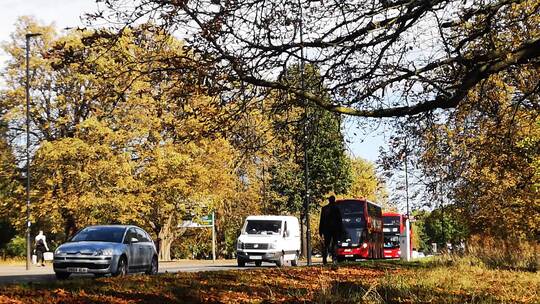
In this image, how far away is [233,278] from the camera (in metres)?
12.2

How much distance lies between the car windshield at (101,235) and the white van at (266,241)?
9.16 metres

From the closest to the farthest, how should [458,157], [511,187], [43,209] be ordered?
[458,157] < [511,187] < [43,209]

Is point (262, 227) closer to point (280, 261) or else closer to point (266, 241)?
point (266, 241)

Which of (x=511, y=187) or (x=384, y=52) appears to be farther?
(x=511, y=187)

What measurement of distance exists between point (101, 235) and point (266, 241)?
986 centimetres

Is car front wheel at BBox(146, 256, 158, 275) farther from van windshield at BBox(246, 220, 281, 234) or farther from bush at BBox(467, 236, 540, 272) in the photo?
bush at BBox(467, 236, 540, 272)

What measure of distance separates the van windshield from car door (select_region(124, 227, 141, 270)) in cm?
948

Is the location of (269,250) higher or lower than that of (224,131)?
lower

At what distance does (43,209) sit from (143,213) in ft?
21.2

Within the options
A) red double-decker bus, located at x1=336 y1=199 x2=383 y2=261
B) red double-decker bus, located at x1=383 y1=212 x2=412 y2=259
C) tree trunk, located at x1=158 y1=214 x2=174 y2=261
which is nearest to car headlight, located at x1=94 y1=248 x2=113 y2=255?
red double-decker bus, located at x1=336 y1=199 x2=383 y2=261

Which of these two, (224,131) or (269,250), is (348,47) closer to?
(224,131)

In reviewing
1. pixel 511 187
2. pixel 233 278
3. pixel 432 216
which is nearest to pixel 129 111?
pixel 432 216

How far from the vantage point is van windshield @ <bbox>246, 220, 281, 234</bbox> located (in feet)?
95.2

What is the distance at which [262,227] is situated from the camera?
29203 millimetres
